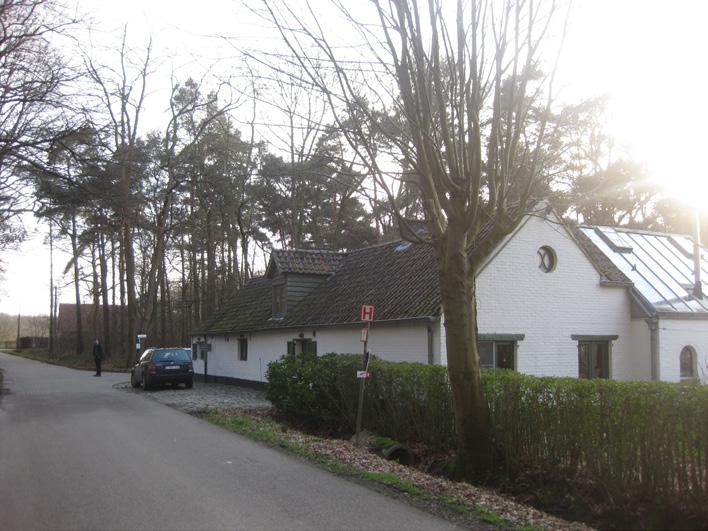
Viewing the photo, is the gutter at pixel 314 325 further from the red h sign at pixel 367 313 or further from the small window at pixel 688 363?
the small window at pixel 688 363

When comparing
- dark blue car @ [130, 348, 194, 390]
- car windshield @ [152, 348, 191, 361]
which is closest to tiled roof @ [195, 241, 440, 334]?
car windshield @ [152, 348, 191, 361]

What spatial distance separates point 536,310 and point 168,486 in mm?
12388

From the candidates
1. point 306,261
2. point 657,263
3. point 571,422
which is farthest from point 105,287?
point 571,422

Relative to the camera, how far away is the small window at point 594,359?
18781mm

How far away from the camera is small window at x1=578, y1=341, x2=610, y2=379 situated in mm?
18781

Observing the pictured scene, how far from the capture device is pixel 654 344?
62.5ft

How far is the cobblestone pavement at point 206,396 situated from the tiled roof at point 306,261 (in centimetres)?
476

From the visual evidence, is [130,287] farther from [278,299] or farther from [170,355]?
[278,299]

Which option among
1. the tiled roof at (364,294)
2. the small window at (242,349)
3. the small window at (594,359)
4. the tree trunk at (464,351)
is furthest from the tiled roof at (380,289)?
the tree trunk at (464,351)

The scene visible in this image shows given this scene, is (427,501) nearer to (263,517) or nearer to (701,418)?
(263,517)

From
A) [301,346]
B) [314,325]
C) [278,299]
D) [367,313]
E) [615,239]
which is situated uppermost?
[615,239]

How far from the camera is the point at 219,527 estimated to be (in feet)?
21.1

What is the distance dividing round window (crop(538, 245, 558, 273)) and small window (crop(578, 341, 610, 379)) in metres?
2.38

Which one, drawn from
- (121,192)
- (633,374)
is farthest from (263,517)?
(633,374)
